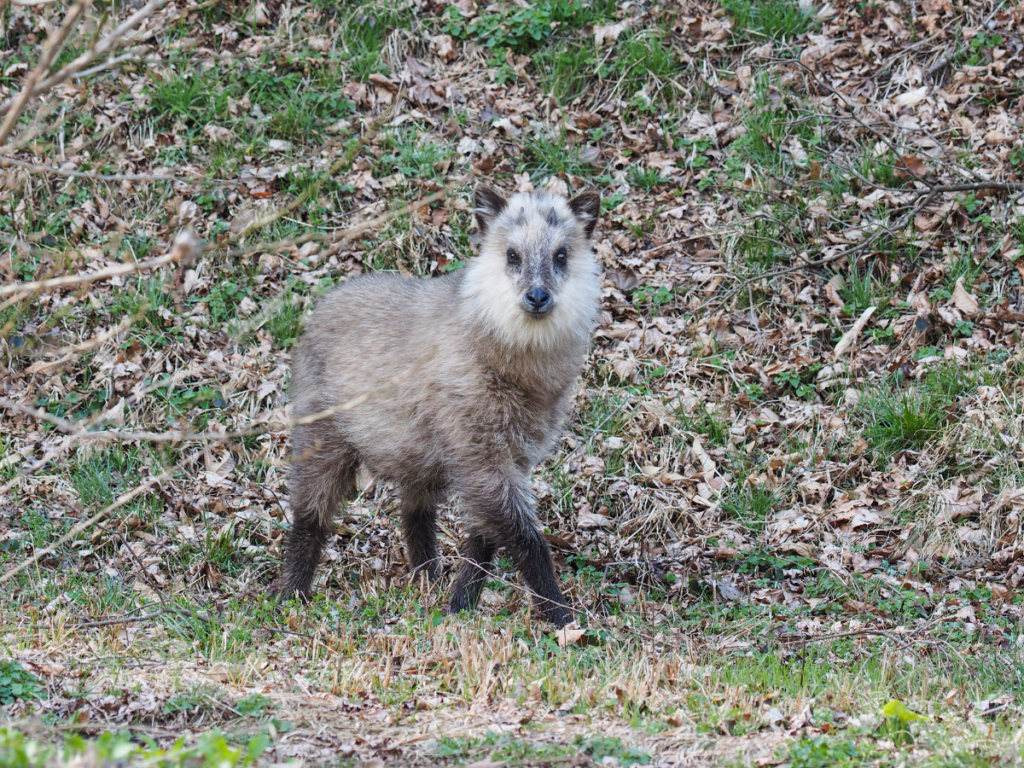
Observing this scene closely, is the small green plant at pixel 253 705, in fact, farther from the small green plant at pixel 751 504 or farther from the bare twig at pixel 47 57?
the small green plant at pixel 751 504

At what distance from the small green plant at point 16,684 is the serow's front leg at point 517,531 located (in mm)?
2133

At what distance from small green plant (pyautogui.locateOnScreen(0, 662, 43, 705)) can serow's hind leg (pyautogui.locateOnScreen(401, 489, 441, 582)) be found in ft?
8.38

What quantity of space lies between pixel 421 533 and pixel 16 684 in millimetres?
2733

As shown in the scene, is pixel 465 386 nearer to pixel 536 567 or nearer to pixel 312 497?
pixel 536 567

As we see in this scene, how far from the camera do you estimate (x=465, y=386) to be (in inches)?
208

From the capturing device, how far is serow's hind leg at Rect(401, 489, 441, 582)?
20.2 ft

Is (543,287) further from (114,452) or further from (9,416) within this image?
(9,416)

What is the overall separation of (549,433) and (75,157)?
582 cm

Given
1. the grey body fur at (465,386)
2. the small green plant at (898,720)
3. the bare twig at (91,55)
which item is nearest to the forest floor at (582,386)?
the small green plant at (898,720)

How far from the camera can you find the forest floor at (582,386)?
380 centimetres

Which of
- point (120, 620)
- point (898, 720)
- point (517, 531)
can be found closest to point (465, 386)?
point (517, 531)

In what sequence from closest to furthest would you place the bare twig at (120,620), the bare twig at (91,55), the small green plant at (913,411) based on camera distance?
the bare twig at (91,55) → the bare twig at (120,620) → the small green plant at (913,411)

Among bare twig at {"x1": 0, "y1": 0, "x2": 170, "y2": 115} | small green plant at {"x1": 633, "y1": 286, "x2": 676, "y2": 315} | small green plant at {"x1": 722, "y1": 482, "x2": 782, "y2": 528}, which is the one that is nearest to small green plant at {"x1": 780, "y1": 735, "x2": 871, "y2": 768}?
bare twig at {"x1": 0, "y1": 0, "x2": 170, "y2": 115}

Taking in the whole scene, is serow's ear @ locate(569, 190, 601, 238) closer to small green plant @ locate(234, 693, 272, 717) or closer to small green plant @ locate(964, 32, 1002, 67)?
small green plant @ locate(234, 693, 272, 717)
